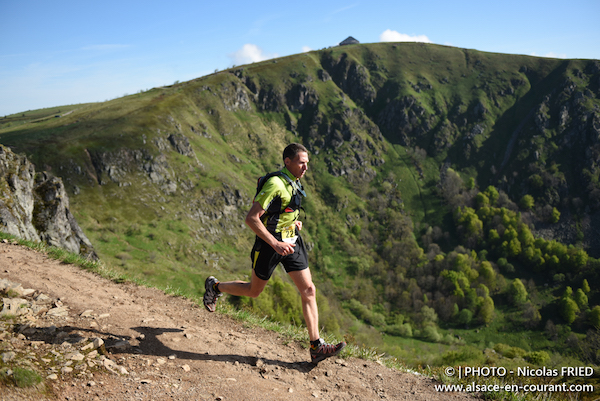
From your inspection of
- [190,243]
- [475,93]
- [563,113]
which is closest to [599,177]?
[563,113]

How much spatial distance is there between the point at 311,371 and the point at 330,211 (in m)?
148

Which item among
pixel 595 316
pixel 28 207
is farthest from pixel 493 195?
pixel 28 207

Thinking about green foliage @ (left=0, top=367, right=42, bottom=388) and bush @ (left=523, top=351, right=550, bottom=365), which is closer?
green foliage @ (left=0, top=367, right=42, bottom=388)

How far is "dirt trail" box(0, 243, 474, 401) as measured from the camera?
4266mm

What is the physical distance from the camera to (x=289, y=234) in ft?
18.8

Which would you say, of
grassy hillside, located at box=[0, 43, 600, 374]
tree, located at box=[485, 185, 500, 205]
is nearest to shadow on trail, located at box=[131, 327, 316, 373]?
grassy hillside, located at box=[0, 43, 600, 374]

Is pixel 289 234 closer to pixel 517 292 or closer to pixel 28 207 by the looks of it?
pixel 28 207

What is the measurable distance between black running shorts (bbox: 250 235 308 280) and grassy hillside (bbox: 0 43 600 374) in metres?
28.0

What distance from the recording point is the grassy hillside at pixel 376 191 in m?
84.6

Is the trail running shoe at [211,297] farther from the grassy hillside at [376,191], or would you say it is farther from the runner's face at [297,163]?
the grassy hillside at [376,191]

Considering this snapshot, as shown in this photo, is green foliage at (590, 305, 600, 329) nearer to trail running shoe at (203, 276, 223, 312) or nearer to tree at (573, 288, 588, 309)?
tree at (573, 288, 588, 309)

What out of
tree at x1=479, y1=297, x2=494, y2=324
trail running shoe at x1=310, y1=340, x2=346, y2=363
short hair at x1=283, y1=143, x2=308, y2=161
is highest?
short hair at x1=283, y1=143, x2=308, y2=161

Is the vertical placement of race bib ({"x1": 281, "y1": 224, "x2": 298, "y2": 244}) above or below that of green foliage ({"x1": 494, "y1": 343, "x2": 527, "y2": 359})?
above

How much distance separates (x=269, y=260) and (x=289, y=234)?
56 centimetres
